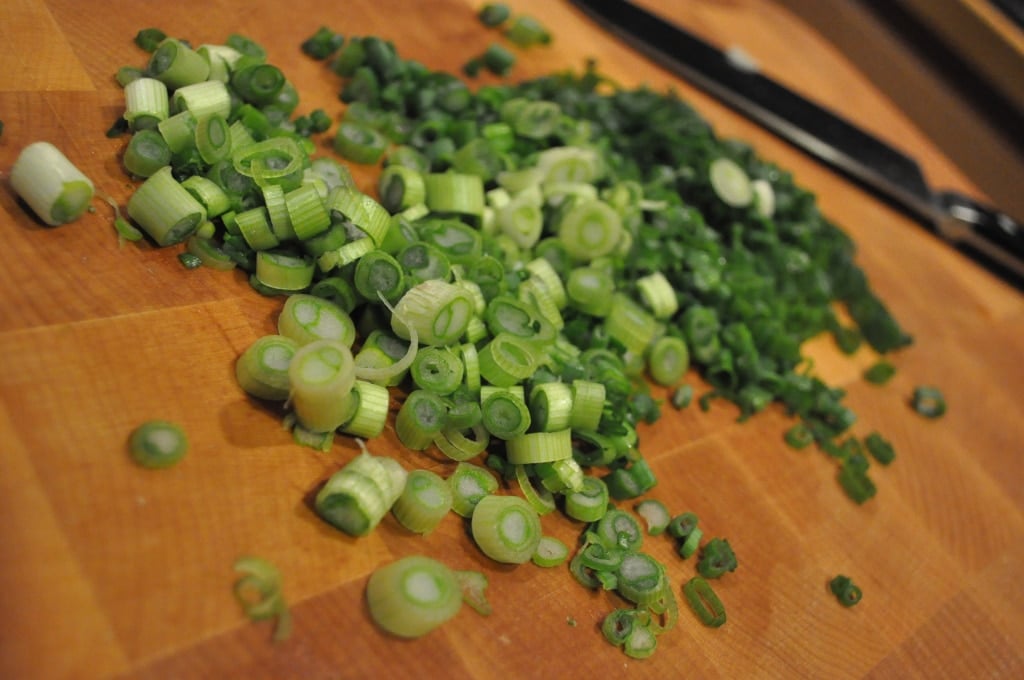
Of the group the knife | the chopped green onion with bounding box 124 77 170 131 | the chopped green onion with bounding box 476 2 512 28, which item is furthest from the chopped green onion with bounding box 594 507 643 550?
the knife

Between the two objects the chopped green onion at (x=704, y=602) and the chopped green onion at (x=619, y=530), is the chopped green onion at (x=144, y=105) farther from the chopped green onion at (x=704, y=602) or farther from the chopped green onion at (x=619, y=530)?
the chopped green onion at (x=704, y=602)

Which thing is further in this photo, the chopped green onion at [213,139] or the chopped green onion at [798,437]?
the chopped green onion at [798,437]

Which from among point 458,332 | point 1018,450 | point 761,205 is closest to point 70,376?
point 458,332

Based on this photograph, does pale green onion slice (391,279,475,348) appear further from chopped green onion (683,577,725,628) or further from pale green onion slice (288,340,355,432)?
chopped green onion (683,577,725,628)

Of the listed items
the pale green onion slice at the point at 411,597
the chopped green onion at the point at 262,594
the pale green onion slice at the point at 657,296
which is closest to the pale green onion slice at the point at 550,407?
the pale green onion slice at the point at 411,597

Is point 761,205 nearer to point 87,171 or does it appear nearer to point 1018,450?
point 1018,450

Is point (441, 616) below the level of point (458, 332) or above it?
below

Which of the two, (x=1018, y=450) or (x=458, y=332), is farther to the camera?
(x=1018, y=450)

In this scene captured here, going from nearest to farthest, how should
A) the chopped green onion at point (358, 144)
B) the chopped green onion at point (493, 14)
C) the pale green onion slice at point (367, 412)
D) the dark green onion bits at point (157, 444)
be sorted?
the dark green onion bits at point (157, 444) → the pale green onion slice at point (367, 412) → the chopped green onion at point (358, 144) → the chopped green onion at point (493, 14)
